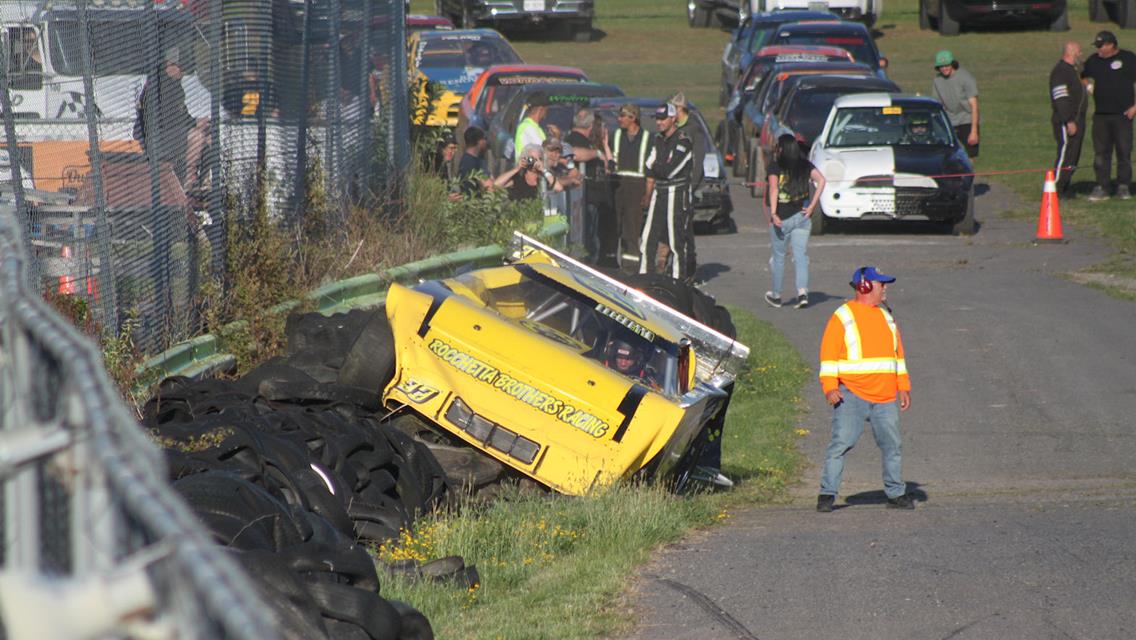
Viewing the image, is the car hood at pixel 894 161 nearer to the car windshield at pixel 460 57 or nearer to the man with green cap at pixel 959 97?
the man with green cap at pixel 959 97

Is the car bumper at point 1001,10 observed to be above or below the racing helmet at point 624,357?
above

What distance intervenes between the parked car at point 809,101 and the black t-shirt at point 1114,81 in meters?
3.10

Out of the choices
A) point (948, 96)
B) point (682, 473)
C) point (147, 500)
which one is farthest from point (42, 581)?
point (948, 96)

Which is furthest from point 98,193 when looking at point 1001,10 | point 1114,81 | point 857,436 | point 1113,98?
point 1001,10

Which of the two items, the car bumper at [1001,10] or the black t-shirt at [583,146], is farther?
the car bumper at [1001,10]

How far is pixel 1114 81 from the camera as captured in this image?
21547 millimetres

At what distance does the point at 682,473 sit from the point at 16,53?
434cm

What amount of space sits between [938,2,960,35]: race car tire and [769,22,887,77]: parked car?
11.2m

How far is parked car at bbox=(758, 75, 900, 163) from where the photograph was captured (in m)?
23.1

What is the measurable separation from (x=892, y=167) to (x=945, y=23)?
80.8 feet

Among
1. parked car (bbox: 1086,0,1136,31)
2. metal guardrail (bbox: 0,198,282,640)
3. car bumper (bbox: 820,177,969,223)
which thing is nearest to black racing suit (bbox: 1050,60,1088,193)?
car bumper (bbox: 820,177,969,223)

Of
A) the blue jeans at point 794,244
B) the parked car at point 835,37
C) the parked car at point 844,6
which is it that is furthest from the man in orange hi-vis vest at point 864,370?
the parked car at point 844,6

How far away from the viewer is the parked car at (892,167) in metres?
20.4

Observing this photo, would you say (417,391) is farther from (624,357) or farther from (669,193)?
(669,193)
